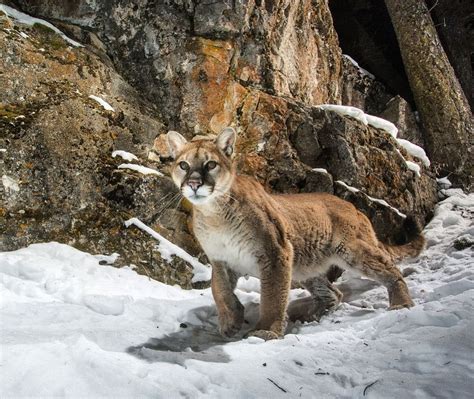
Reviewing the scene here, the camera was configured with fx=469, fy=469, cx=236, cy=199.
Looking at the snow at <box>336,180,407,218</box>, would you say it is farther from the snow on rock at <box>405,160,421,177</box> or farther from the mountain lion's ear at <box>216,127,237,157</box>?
the mountain lion's ear at <box>216,127,237,157</box>

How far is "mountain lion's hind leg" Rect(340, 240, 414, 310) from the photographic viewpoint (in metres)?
5.41

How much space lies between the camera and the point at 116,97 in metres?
7.01

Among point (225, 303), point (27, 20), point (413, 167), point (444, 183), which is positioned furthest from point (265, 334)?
point (444, 183)

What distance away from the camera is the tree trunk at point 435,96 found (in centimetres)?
1038

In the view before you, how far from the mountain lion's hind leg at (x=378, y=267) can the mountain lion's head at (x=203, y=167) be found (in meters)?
1.89

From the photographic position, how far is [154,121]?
23.4 ft

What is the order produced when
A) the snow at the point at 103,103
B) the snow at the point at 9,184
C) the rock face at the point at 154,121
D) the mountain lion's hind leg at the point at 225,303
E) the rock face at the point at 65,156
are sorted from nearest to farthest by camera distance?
the mountain lion's hind leg at the point at 225,303, the snow at the point at 9,184, the rock face at the point at 65,156, the rock face at the point at 154,121, the snow at the point at 103,103

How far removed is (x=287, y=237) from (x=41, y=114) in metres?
Answer: 3.42

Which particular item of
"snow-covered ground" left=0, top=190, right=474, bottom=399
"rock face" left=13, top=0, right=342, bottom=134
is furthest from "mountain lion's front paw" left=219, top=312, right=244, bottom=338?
"rock face" left=13, top=0, right=342, bottom=134

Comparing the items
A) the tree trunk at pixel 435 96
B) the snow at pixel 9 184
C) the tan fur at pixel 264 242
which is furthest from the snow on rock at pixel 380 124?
the snow at pixel 9 184

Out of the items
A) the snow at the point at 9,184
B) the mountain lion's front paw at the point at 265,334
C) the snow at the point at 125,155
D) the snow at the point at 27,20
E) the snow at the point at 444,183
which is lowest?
the mountain lion's front paw at the point at 265,334

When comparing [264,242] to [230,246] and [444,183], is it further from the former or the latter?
[444,183]

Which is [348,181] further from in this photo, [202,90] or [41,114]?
[41,114]

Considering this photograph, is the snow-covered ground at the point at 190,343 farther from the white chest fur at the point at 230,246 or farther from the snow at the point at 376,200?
the snow at the point at 376,200
